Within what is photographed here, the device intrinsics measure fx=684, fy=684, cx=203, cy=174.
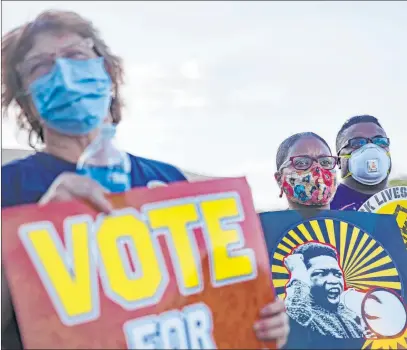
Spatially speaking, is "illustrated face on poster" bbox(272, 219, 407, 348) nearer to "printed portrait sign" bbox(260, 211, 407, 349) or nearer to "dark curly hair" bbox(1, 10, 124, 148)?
"printed portrait sign" bbox(260, 211, 407, 349)

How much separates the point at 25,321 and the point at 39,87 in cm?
70

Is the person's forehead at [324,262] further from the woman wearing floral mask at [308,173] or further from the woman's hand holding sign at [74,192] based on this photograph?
the woman's hand holding sign at [74,192]

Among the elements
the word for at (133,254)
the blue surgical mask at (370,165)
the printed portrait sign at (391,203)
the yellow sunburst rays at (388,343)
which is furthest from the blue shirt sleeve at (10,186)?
the blue surgical mask at (370,165)

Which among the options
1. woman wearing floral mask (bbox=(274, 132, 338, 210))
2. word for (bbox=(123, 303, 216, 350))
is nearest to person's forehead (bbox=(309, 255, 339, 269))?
woman wearing floral mask (bbox=(274, 132, 338, 210))

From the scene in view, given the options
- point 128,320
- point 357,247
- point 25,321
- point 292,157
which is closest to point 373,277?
point 357,247

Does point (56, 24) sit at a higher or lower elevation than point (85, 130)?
higher

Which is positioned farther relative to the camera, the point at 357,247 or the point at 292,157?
the point at 292,157

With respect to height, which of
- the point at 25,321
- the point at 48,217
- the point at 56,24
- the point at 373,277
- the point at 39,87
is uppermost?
the point at 56,24

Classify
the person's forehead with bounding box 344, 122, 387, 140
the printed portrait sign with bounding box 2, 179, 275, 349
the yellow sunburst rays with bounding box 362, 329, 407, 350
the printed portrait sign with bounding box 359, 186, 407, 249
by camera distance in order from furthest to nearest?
the person's forehead with bounding box 344, 122, 387, 140 → the printed portrait sign with bounding box 359, 186, 407, 249 → the yellow sunburst rays with bounding box 362, 329, 407, 350 → the printed portrait sign with bounding box 2, 179, 275, 349

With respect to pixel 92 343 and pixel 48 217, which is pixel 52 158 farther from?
pixel 92 343

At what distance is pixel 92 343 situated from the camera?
6.32 feet

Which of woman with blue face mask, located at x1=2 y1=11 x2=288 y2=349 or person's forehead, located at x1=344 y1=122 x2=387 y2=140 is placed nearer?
woman with blue face mask, located at x1=2 y1=11 x2=288 y2=349

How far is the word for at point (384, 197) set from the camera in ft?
13.7

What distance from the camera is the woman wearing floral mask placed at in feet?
12.2
